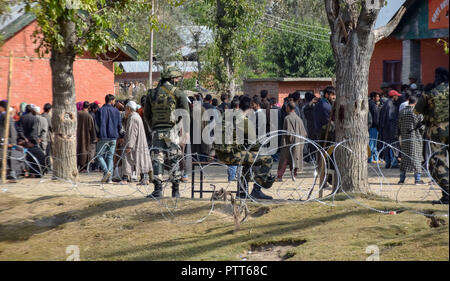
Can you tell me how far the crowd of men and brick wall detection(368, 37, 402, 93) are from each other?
30.4ft

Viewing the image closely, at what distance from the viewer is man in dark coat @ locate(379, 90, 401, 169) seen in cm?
1526

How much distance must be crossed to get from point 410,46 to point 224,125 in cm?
1572

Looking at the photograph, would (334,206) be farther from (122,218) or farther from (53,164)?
Result: (53,164)

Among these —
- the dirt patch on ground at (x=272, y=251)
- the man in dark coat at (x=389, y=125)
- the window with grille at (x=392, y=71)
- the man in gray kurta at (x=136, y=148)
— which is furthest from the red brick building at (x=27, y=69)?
the dirt patch on ground at (x=272, y=251)

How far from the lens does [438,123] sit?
324 inches

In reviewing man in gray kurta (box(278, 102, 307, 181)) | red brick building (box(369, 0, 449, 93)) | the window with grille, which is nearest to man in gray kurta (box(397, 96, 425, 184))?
man in gray kurta (box(278, 102, 307, 181))

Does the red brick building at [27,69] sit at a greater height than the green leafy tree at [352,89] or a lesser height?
greater

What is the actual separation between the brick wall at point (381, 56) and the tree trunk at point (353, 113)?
1693 centimetres

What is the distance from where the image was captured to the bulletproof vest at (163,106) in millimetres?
9859

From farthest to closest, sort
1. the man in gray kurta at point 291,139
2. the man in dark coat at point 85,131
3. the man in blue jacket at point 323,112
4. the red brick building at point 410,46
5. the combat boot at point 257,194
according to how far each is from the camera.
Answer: the red brick building at point 410,46
the man in dark coat at point 85,131
the man in gray kurta at point 291,139
the man in blue jacket at point 323,112
the combat boot at point 257,194

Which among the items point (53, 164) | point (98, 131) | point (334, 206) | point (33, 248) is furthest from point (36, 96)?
point (334, 206)

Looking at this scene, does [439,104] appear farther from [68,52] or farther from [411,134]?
[68,52]

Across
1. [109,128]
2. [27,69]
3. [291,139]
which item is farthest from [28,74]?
[291,139]

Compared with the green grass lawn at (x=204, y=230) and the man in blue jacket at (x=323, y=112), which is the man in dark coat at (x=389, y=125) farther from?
the green grass lawn at (x=204, y=230)
